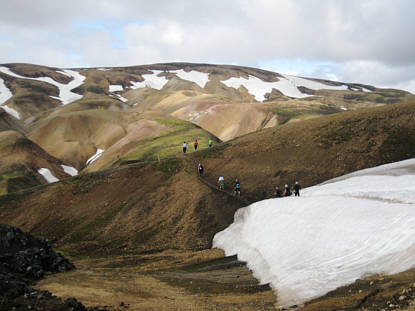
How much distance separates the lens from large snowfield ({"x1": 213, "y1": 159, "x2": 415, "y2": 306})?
20344 mm

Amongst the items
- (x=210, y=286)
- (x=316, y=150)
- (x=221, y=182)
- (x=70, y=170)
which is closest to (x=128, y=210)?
(x=221, y=182)

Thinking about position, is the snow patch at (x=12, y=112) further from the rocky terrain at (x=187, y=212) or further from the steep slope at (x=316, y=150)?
the steep slope at (x=316, y=150)

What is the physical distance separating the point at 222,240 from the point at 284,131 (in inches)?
1113

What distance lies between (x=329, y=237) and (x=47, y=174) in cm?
8575

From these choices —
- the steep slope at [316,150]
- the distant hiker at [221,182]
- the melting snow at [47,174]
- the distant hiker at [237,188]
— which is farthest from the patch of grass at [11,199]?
the melting snow at [47,174]

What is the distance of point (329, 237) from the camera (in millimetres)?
25281

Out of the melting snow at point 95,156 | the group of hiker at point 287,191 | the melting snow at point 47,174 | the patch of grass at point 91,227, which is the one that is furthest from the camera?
the melting snow at point 95,156

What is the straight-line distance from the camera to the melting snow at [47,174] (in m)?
93.8

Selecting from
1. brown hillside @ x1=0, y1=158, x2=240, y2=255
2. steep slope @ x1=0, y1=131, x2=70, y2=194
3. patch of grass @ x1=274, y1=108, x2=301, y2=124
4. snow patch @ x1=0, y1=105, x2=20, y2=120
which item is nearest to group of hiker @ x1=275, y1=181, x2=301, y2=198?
brown hillside @ x1=0, y1=158, x2=240, y2=255

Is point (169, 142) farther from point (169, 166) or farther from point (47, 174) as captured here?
point (47, 174)

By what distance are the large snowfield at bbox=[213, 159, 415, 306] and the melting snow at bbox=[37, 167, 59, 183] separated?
68.1m

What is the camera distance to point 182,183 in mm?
50656

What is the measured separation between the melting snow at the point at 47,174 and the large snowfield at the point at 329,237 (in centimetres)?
6809

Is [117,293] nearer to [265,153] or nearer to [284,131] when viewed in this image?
A: [265,153]
